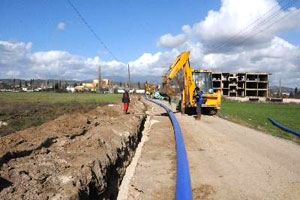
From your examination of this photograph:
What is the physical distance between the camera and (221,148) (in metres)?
9.15

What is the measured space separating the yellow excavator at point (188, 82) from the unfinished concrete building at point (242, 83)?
201 ft

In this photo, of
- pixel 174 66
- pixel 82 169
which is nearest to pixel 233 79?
pixel 174 66

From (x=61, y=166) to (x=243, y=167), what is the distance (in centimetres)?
457

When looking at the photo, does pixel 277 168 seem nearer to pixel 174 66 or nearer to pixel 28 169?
pixel 28 169

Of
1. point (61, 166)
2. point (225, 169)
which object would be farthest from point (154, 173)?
point (61, 166)

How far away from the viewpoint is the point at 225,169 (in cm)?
682

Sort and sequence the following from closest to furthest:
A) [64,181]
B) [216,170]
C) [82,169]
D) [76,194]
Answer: [76,194] < [64,181] < [82,169] < [216,170]

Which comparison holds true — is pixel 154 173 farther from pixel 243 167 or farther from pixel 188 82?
pixel 188 82

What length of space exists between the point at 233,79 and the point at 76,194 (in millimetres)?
81671

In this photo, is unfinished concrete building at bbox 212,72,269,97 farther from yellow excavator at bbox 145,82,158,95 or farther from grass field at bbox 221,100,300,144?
grass field at bbox 221,100,300,144

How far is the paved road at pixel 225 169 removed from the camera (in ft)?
18.1

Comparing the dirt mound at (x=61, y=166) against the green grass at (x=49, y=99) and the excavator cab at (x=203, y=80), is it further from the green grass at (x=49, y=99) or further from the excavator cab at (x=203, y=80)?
the green grass at (x=49, y=99)

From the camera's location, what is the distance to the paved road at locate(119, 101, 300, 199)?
5.51 meters

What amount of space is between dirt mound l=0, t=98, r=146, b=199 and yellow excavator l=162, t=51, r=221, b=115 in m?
9.53
